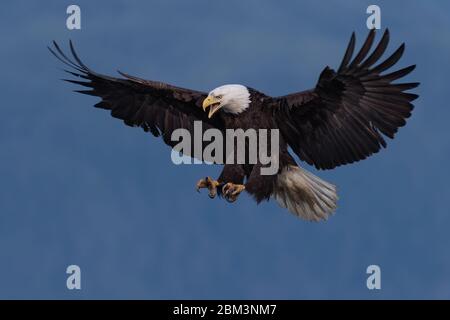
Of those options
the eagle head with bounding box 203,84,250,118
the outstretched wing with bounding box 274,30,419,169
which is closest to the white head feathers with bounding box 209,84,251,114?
the eagle head with bounding box 203,84,250,118

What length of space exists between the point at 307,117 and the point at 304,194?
88 centimetres

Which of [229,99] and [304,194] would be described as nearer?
[229,99]

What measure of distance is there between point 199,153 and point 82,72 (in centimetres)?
157

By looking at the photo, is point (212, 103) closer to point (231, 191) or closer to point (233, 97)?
point (233, 97)

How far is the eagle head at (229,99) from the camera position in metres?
19.2

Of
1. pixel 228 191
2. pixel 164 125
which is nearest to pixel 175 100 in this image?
pixel 164 125

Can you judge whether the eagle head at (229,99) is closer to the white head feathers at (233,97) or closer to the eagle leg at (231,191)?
the white head feathers at (233,97)

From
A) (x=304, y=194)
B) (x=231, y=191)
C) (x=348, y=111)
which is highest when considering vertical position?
(x=348, y=111)

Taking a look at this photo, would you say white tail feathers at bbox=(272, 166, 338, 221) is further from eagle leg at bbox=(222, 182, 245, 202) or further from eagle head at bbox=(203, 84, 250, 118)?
eagle head at bbox=(203, 84, 250, 118)

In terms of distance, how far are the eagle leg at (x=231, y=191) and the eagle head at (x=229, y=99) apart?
764mm

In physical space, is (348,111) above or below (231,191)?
above

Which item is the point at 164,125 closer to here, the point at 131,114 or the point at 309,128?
the point at 131,114

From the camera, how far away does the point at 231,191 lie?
19.0 meters

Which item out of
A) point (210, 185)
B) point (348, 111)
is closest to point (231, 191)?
point (210, 185)
